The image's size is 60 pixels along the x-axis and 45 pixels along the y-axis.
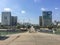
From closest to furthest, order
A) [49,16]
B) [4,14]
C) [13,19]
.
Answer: [4,14] → [49,16] → [13,19]

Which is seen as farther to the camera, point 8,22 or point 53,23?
point 53,23

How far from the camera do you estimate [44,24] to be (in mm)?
194000

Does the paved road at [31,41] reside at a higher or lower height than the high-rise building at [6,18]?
lower

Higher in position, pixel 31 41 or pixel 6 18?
pixel 6 18

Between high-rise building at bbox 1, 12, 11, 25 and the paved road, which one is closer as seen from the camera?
the paved road

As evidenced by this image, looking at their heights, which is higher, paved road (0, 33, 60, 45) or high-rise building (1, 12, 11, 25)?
high-rise building (1, 12, 11, 25)

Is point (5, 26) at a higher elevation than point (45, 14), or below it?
below

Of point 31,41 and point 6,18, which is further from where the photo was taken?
Answer: point 6,18

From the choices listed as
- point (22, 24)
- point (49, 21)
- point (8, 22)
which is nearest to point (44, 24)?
point (49, 21)

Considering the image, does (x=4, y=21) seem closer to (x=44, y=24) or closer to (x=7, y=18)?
(x=7, y=18)

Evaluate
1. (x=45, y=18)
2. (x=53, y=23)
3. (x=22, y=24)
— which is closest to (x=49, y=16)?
(x=45, y=18)

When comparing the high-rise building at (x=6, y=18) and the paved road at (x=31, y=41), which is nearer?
the paved road at (x=31, y=41)

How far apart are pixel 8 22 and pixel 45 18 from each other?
3791cm

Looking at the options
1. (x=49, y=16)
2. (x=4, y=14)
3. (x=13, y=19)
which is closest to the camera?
(x=4, y=14)
